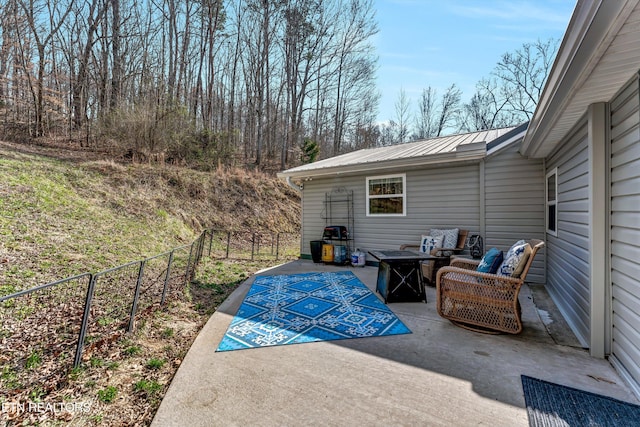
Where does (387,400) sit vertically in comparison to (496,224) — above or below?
below

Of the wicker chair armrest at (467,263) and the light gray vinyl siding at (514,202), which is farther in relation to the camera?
the light gray vinyl siding at (514,202)

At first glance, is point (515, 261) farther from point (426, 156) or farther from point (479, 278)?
point (426, 156)

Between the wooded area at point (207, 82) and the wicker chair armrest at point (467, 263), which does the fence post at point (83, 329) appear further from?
the wooded area at point (207, 82)

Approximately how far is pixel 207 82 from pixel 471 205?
13.8m

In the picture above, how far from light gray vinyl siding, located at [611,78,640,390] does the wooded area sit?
11.2m

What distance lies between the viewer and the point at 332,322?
3273 millimetres

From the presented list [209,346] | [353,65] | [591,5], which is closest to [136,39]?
[353,65]

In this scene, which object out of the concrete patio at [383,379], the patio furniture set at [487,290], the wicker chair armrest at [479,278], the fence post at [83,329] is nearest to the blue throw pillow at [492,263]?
the patio furniture set at [487,290]

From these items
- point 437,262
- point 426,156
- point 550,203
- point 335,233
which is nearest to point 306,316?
→ point 437,262

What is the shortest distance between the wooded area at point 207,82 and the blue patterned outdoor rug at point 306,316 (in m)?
8.34

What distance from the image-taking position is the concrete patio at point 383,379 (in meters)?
1.76

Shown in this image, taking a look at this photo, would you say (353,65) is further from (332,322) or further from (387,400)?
(387,400)

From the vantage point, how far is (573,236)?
328cm

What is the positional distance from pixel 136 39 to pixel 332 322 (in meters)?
15.1
